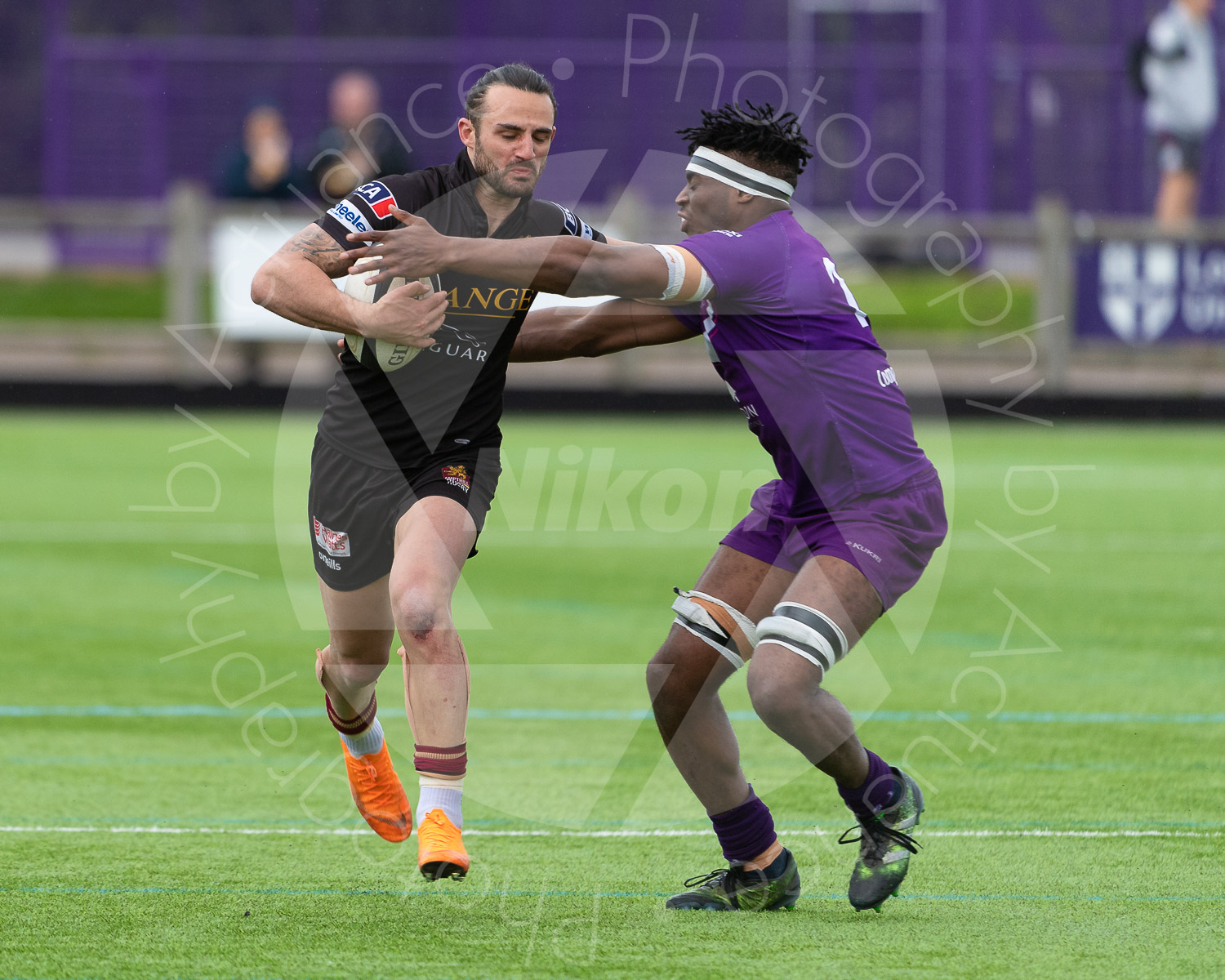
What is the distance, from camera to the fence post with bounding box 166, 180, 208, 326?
76.1 ft

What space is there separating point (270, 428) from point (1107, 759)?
1557 cm

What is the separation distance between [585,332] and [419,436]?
67 cm

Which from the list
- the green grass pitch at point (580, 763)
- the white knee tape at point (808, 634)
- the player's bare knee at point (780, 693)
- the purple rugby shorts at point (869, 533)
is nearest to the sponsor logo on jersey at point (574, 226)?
the purple rugby shorts at point (869, 533)

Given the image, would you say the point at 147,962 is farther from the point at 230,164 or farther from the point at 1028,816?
the point at 230,164

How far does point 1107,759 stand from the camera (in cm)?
771

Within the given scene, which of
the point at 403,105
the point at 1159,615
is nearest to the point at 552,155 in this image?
the point at 403,105

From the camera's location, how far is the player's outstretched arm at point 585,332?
20.4ft

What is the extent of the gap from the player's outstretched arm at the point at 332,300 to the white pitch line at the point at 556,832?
190cm

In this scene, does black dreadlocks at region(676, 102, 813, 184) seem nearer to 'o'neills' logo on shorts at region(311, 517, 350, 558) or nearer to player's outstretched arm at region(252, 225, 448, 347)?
player's outstretched arm at region(252, 225, 448, 347)

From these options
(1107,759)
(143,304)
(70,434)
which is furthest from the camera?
(143,304)

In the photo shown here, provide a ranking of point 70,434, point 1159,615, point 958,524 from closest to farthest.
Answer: point 1159,615 → point 958,524 → point 70,434

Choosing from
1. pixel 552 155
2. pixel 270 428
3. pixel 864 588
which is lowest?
pixel 270 428

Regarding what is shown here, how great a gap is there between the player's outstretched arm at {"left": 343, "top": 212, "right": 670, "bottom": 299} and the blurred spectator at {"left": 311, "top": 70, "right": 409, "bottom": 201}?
14.2 meters

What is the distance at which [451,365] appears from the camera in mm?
6094
